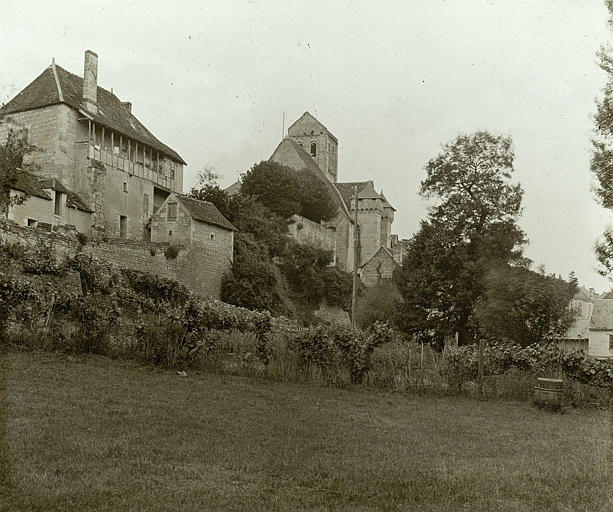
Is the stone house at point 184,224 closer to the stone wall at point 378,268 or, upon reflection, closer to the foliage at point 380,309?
the foliage at point 380,309

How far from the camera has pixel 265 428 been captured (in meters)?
8.92

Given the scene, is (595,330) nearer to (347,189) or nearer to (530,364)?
(530,364)

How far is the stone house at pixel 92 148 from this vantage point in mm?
31297

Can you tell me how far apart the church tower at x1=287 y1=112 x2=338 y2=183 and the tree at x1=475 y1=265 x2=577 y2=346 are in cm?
4420

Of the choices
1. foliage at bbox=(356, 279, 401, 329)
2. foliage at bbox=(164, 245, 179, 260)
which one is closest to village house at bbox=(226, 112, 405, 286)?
foliage at bbox=(356, 279, 401, 329)

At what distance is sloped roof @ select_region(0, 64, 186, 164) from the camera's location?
31906 millimetres

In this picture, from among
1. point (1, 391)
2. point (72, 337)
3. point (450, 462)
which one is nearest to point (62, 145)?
point (72, 337)

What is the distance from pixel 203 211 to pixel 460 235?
13305 mm

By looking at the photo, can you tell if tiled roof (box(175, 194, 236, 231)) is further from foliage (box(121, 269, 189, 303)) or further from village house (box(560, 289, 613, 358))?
village house (box(560, 289, 613, 358))

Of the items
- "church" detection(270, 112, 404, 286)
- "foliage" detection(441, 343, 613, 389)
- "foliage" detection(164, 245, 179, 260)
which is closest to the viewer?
"foliage" detection(441, 343, 613, 389)

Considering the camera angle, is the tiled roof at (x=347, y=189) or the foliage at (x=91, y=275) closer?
the foliage at (x=91, y=275)

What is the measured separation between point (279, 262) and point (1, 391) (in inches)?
1254

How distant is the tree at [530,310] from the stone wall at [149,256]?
14123 millimetres

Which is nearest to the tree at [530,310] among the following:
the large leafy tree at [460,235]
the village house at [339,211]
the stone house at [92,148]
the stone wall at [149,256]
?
the large leafy tree at [460,235]
